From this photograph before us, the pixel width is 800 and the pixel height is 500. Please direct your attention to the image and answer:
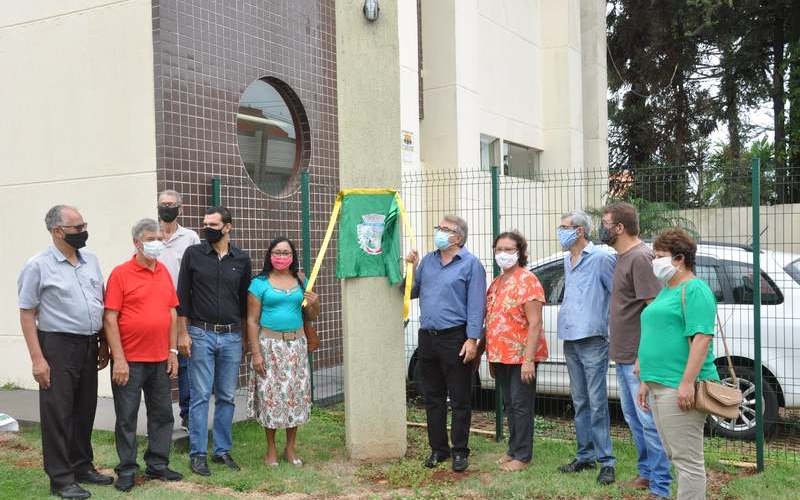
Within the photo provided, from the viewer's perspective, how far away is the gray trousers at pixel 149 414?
18.6 ft

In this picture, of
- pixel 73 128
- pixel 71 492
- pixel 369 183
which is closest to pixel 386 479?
pixel 71 492

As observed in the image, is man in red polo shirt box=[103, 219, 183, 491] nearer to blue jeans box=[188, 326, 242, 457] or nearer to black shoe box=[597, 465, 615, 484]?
blue jeans box=[188, 326, 242, 457]

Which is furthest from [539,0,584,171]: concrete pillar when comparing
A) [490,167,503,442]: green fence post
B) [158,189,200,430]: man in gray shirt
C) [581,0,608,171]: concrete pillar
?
[158,189,200,430]: man in gray shirt

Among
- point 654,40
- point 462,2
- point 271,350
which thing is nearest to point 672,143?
point 654,40

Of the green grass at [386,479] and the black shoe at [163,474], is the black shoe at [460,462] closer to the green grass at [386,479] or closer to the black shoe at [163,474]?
the green grass at [386,479]

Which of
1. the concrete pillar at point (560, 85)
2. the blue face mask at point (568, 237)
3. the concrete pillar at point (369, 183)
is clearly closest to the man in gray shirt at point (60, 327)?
the concrete pillar at point (369, 183)

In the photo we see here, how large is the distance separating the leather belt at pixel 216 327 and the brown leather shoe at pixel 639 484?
313 cm

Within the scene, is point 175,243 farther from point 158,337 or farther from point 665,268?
point 665,268

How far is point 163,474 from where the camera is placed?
5863mm

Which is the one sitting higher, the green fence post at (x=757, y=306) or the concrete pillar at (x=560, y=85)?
the concrete pillar at (x=560, y=85)

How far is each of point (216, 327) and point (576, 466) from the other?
2978 millimetres

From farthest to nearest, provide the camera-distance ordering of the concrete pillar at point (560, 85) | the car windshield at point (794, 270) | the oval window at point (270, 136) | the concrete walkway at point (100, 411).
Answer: the concrete pillar at point (560, 85)
the oval window at point (270, 136)
the concrete walkway at point (100, 411)
the car windshield at point (794, 270)

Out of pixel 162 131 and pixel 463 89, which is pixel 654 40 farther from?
pixel 162 131

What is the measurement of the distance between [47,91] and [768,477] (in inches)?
310
